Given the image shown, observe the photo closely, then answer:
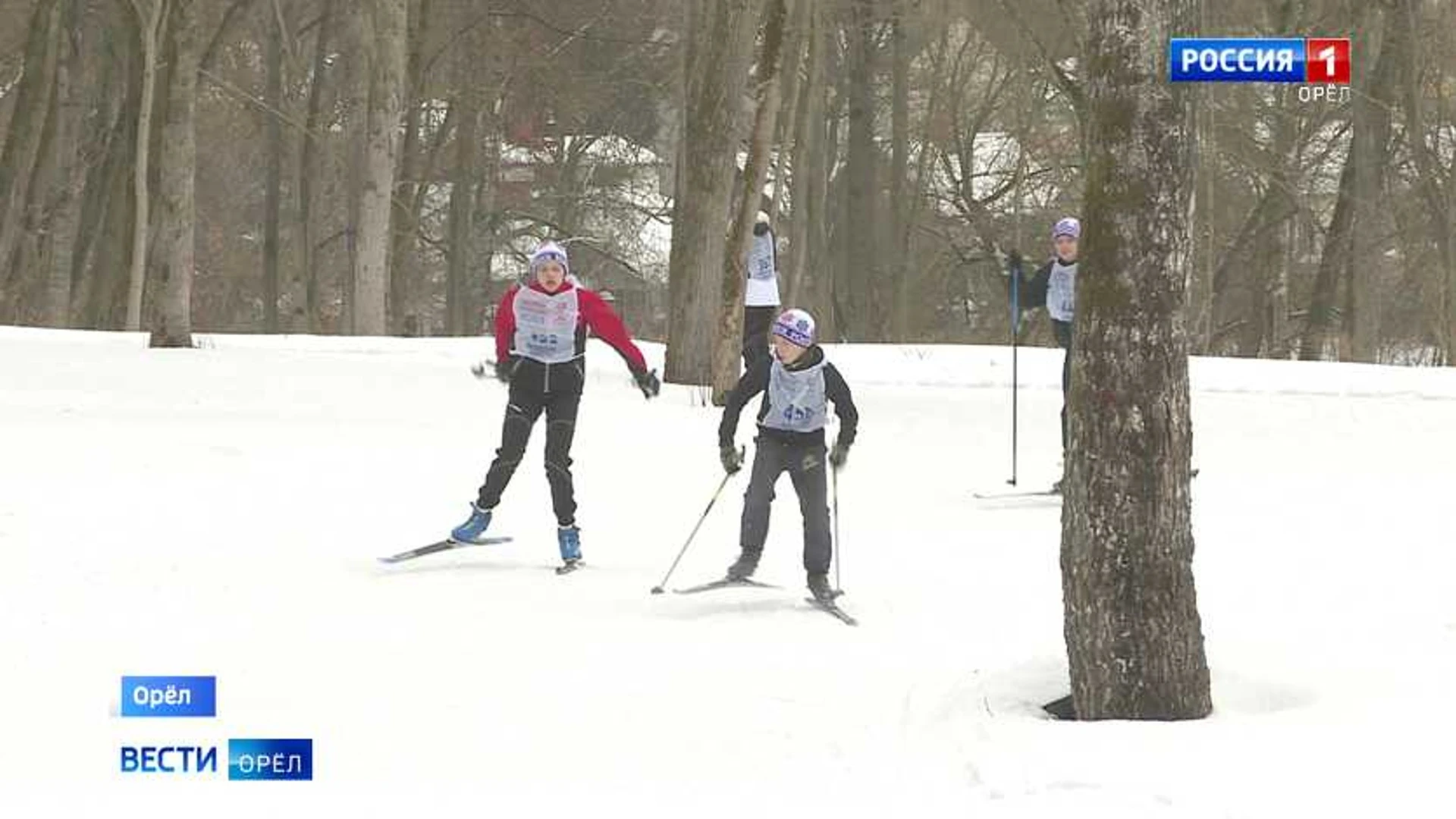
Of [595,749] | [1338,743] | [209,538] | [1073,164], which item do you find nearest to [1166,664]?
[1338,743]

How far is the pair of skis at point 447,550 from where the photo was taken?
10.5 meters

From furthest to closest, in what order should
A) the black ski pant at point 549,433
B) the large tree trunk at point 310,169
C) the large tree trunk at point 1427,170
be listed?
the large tree trunk at point 310,169 < the large tree trunk at point 1427,170 < the black ski pant at point 549,433

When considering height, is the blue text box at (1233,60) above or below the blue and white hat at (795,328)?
above

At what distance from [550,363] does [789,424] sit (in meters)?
1.62

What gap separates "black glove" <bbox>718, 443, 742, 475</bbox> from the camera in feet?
32.4

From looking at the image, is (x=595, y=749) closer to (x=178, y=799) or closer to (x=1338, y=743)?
(x=178, y=799)

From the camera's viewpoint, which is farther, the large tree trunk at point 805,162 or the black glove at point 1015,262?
the large tree trunk at point 805,162

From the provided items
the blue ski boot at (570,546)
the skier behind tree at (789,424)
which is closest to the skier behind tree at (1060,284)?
the skier behind tree at (789,424)

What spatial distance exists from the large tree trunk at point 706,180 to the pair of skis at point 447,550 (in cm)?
809

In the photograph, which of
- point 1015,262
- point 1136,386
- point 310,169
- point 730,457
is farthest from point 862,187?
point 1136,386

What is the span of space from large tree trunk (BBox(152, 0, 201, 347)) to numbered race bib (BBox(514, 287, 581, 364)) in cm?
1114

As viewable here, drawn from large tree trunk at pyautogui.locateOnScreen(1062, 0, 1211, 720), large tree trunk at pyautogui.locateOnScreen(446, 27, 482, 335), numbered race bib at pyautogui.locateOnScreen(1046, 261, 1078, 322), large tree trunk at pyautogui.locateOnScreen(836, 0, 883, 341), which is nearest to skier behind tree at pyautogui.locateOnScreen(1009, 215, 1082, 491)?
numbered race bib at pyautogui.locateOnScreen(1046, 261, 1078, 322)

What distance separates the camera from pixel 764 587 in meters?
9.85

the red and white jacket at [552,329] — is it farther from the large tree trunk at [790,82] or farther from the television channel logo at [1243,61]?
the large tree trunk at [790,82]
